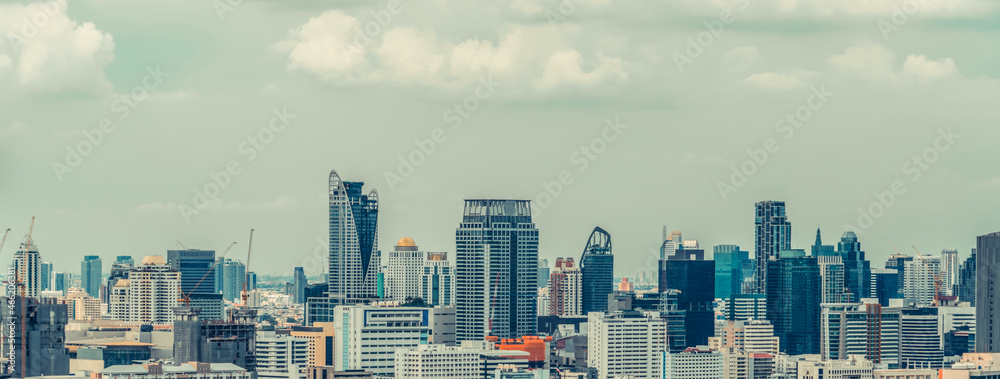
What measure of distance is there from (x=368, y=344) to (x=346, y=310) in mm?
4664

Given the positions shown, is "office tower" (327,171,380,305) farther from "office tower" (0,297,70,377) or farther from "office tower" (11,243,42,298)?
"office tower" (0,297,70,377)

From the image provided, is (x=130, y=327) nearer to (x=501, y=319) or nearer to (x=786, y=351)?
A: (x=501, y=319)

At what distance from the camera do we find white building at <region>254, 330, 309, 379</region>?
323ft

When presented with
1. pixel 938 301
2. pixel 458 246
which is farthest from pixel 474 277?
pixel 938 301

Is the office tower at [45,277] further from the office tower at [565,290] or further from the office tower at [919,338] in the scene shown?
the office tower at [919,338]

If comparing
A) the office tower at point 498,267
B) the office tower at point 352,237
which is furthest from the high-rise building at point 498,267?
the office tower at point 352,237

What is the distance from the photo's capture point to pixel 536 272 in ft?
481

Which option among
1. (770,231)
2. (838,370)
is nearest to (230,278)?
(770,231)

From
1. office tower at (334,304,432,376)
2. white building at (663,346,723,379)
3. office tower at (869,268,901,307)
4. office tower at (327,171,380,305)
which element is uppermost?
office tower at (327,171,380,305)

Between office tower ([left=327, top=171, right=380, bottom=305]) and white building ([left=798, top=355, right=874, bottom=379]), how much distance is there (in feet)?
184

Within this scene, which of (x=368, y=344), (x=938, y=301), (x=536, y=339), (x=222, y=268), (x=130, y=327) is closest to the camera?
(x=368, y=344)

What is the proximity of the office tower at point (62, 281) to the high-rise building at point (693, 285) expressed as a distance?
2070 inches

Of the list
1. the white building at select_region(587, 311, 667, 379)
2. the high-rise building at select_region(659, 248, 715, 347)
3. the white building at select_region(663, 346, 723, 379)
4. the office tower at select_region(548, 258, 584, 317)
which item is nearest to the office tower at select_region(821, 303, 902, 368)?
the high-rise building at select_region(659, 248, 715, 347)

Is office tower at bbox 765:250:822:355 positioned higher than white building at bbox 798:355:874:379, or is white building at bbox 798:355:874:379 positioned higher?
office tower at bbox 765:250:822:355
